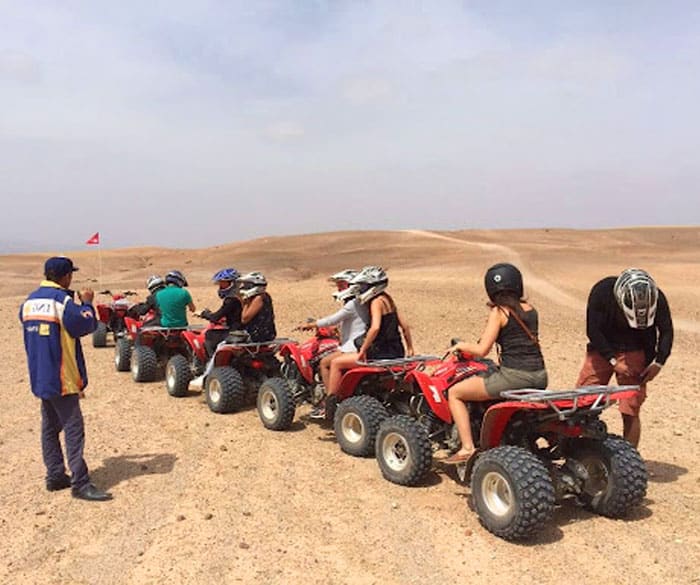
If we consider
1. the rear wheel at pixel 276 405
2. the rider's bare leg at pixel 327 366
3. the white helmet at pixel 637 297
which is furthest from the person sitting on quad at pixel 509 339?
→ the rear wheel at pixel 276 405

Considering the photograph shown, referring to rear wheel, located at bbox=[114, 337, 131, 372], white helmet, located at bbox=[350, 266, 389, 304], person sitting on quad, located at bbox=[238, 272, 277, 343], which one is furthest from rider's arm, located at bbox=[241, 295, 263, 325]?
rear wheel, located at bbox=[114, 337, 131, 372]

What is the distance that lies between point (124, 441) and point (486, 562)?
4305 mm

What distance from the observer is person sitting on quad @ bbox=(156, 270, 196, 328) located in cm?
1017

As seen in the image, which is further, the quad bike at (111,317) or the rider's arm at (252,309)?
the quad bike at (111,317)

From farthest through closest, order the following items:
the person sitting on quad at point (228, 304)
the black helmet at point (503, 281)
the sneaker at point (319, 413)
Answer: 1. the person sitting on quad at point (228, 304)
2. the sneaker at point (319, 413)
3. the black helmet at point (503, 281)

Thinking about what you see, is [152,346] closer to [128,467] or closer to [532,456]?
[128,467]

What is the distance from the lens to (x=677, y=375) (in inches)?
426

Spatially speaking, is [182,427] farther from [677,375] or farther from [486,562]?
[677,375]

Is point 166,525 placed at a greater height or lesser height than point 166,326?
lesser

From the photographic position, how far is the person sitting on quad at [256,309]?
830cm

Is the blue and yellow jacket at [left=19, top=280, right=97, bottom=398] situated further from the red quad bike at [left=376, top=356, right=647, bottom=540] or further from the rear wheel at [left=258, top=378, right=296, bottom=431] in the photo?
the red quad bike at [left=376, top=356, right=647, bottom=540]

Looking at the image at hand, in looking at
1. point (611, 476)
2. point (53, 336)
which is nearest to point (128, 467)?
point (53, 336)

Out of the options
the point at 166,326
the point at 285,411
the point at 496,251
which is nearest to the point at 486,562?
the point at 285,411

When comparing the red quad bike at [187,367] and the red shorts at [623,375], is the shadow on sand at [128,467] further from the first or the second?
the red shorts at [623,375]
